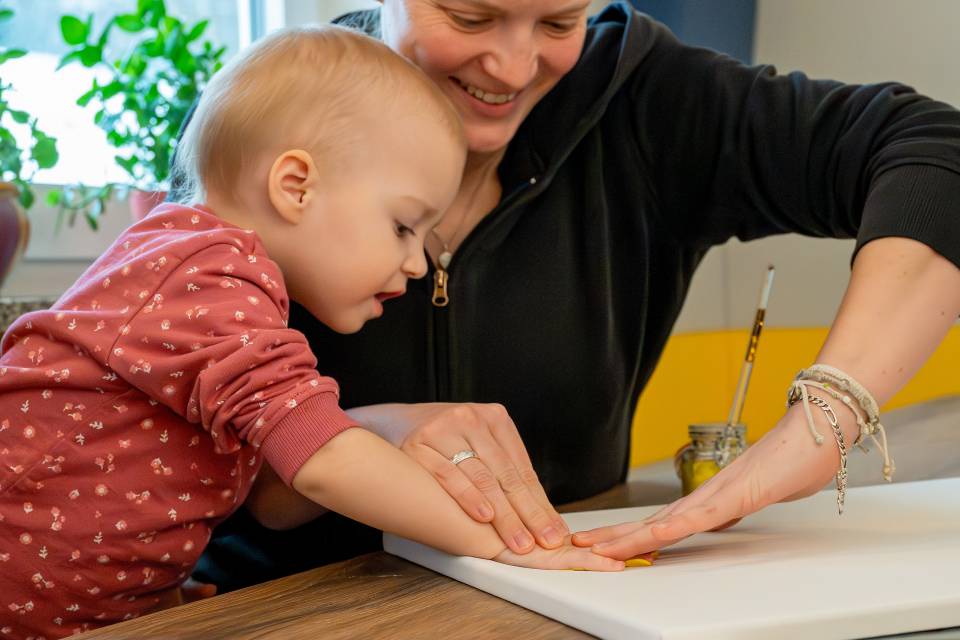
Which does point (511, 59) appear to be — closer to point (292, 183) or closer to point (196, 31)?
point (292, 183)

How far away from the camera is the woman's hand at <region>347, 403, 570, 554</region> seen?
0.82 m

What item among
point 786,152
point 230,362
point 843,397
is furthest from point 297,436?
point 786,152

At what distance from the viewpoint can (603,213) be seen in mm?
1318

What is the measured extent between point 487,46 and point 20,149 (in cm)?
82

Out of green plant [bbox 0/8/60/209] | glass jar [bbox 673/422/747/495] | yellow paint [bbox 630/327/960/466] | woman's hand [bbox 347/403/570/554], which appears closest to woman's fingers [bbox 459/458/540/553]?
woman's hand [bbox 347/403/570/554]

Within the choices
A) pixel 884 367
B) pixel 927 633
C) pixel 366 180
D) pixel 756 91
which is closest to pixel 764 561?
pixel 927 633

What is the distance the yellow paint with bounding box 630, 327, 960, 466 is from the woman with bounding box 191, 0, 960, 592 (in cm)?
75

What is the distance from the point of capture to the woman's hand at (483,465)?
2.70 feet

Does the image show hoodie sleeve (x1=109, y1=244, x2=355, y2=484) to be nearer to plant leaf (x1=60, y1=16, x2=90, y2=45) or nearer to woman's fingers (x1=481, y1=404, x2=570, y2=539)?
woman's fingers (x1=481, y1=404, x2=570, y2=539)

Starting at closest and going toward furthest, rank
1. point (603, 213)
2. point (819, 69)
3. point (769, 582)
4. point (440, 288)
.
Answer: point (769, 582), point (440, 288), point (603, 213), point (819, 69)

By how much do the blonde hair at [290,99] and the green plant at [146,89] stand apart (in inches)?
30.3

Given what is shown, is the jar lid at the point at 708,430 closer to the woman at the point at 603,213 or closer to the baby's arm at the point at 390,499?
the woman at the point at 603,213

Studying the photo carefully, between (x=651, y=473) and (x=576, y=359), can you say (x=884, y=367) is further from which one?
(x=651, y=473)

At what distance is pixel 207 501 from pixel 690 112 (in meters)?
0.73
